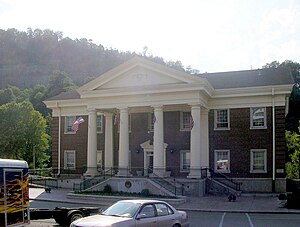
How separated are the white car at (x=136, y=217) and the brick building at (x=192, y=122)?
723 inches

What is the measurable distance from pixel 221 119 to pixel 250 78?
4.81 metres

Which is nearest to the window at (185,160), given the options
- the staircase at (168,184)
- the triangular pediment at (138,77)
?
the staircase at (168,184)

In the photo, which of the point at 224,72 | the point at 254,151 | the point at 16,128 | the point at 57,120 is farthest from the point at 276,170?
the point at 16,128

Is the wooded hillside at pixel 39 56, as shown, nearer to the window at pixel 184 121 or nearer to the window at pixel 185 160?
the window at pixel 184 121

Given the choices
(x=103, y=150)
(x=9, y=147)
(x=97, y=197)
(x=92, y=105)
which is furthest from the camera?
(x=9, y=147)

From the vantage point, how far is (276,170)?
3481cm

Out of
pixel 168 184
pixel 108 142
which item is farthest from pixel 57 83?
pixel 168 184

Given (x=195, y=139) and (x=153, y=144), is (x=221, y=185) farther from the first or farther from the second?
(x=153, y=144)

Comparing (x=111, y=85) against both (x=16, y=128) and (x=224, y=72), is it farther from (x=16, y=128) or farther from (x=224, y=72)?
(x=16, y=128)

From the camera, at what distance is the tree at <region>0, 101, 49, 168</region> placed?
6191 centimetres

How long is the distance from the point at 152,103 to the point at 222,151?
7334 millimetres

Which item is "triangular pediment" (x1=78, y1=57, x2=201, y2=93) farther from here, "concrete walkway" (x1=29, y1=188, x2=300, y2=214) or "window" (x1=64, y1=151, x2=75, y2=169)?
"concrete walkway" (x1=29, y1=188, x2=300, y2=214)

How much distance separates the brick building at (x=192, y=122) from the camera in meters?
34.3

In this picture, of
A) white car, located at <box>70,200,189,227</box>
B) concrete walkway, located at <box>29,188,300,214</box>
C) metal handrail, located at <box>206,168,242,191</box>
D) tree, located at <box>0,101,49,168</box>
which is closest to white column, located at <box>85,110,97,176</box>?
concrete walkway, located at <box>29,188,300,214</box>
